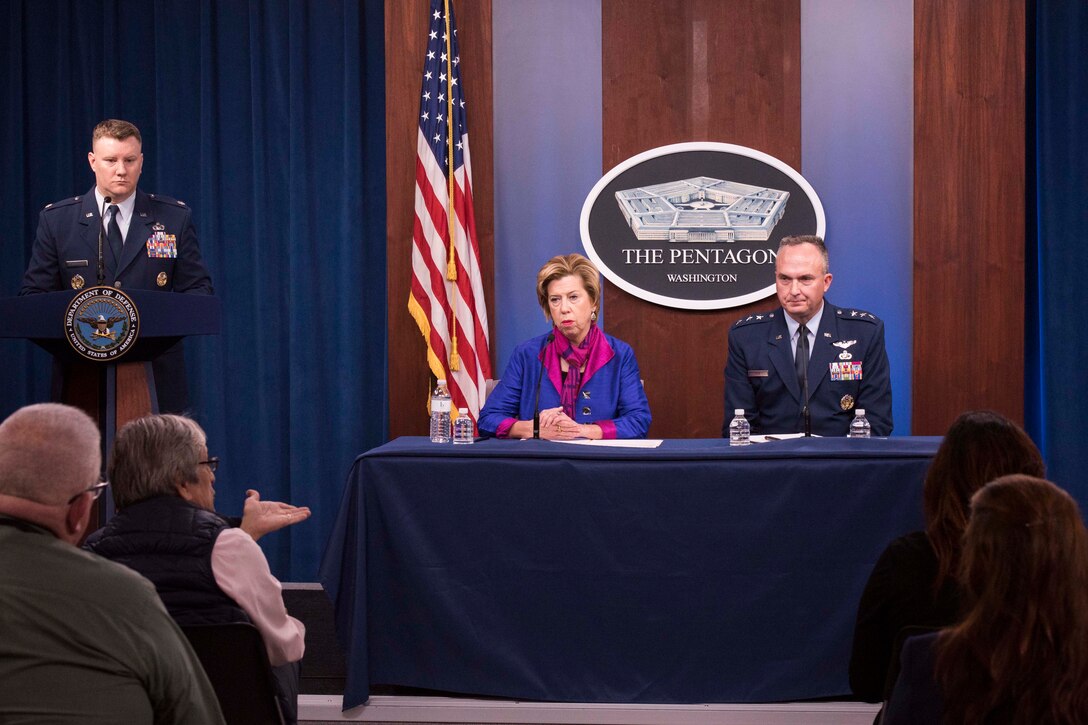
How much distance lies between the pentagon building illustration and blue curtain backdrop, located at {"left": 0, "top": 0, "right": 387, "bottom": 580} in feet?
4.66

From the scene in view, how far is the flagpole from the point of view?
4793 mm

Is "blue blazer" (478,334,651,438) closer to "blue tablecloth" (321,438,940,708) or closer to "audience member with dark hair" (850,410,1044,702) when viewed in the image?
"blue tablecloth" (321,438,940,708)

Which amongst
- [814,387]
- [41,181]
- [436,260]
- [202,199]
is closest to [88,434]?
[814,387]

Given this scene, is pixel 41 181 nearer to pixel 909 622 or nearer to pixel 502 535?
pixel 502 535

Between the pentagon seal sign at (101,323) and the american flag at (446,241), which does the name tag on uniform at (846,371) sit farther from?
the pentagon seal sign at (101,323)

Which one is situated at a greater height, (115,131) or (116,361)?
(115,131)

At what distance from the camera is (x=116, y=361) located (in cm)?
347

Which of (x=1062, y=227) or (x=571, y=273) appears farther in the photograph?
(x=1062, y=227)

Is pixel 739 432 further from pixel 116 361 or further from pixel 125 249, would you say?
pixel 125 249

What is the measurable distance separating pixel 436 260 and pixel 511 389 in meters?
0.96

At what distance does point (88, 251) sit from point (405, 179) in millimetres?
1469

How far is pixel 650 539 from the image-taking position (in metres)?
3.27

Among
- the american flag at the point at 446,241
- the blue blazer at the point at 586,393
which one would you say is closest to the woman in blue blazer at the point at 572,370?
the blue blazer at the point at 586,393

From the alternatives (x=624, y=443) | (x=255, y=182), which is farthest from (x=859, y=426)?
(x=255, y=182)
